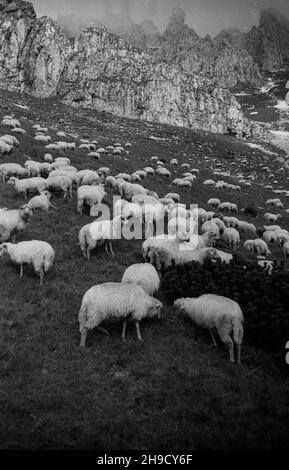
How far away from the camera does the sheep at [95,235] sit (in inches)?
578

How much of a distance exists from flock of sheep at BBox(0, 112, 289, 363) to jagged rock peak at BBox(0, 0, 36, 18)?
108 metres

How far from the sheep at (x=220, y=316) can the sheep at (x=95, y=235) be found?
4.91 m

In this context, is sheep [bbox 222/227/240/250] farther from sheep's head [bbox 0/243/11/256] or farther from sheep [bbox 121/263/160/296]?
sheep's head [bbox 0/243/11/256]

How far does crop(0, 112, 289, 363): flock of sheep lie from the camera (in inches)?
398

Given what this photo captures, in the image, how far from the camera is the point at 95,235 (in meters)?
14.7

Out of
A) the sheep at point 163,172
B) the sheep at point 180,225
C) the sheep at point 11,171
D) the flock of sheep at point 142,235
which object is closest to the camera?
the flock of sheep at point 142,235

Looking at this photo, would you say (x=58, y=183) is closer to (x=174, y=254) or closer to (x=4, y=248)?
(x=4, y=248)

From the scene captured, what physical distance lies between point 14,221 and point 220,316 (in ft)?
29.7

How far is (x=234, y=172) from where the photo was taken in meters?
52.6

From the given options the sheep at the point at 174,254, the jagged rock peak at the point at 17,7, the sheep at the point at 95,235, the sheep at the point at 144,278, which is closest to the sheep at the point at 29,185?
the sheep at the point at 95,235

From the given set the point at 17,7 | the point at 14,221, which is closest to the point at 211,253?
the point at 14,221

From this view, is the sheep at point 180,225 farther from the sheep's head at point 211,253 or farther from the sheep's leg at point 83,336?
the sheep's leg at point 83,336
